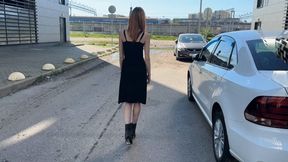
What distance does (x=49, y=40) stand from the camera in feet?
82.6

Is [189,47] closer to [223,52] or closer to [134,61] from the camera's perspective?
[223,52]

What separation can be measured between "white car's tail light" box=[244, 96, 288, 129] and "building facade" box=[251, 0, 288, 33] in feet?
60.6

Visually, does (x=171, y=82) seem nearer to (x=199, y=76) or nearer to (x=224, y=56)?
(x=199, y=76)

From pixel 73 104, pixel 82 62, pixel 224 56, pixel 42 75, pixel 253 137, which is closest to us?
pixel 253 137

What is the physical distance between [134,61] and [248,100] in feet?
5.86

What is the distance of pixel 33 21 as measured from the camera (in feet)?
72.8

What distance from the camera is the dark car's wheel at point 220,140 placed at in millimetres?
3592

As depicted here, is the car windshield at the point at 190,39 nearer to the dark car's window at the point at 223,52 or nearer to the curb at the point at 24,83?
the curb at the point at 24,83

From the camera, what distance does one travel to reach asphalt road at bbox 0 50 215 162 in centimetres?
414

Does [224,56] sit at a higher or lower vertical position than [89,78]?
higher

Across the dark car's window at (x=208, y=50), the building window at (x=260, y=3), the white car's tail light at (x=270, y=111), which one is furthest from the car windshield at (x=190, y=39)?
the white car's tail light at (x=270, y=111)

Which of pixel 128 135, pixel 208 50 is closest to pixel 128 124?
pixel 128 135

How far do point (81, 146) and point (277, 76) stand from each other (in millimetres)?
2702

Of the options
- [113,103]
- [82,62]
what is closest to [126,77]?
[113,103]
